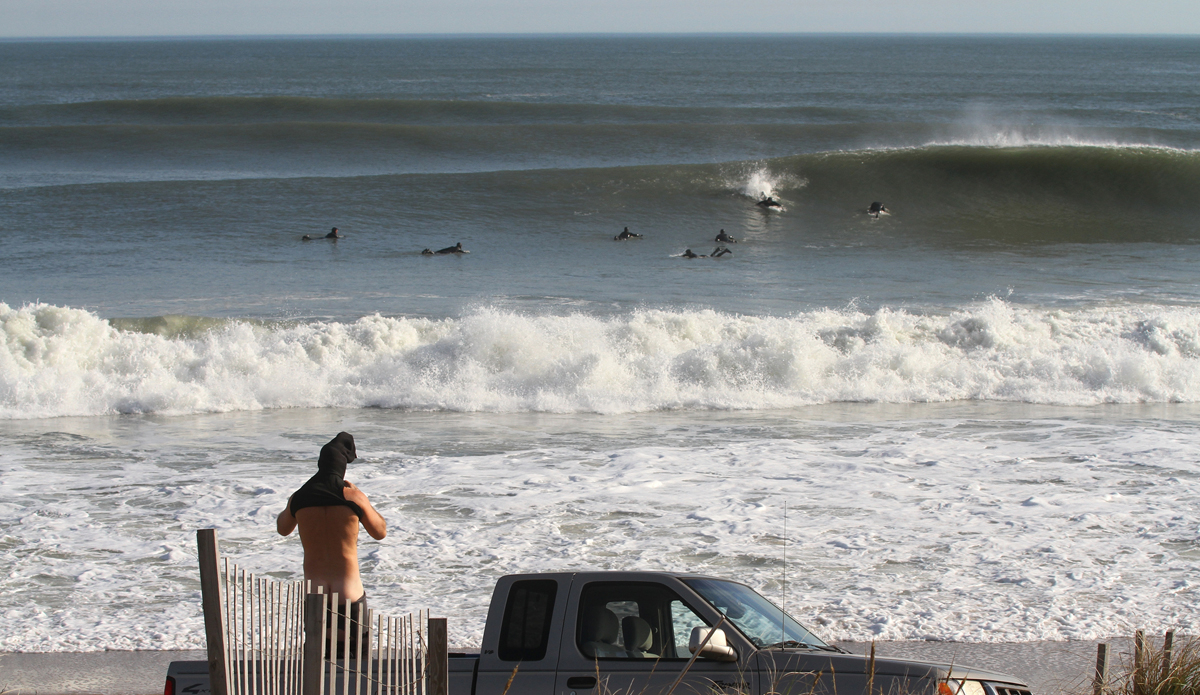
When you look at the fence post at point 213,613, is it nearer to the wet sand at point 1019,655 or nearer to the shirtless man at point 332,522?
the shirtless man at point 332,522

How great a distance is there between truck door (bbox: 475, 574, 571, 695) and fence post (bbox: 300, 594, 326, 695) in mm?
1142

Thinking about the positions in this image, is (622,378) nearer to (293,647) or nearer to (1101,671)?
(1101,671)

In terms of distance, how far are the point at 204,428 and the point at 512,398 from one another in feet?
12.0

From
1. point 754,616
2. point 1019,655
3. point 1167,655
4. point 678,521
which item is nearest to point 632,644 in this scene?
point 754,616

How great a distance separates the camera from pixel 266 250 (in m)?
23.7

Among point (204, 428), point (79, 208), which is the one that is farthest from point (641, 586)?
point (79, 208)

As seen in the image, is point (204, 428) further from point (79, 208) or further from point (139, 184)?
point (139, 184)

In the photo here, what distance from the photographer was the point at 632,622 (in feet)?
14.4

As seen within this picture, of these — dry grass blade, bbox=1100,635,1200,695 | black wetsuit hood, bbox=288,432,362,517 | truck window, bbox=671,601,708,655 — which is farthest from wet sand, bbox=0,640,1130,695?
truck window, bbox=671,601,708,655

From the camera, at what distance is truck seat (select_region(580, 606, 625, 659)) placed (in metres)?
4.34

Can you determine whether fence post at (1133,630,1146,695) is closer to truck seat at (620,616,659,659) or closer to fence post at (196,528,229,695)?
truck seat at (620,616,659,659)

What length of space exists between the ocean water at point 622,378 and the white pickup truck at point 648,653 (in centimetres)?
178

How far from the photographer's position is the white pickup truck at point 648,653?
13.4ft

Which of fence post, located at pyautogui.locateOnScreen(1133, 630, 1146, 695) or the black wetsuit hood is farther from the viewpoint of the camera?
the black wetsuit hood
